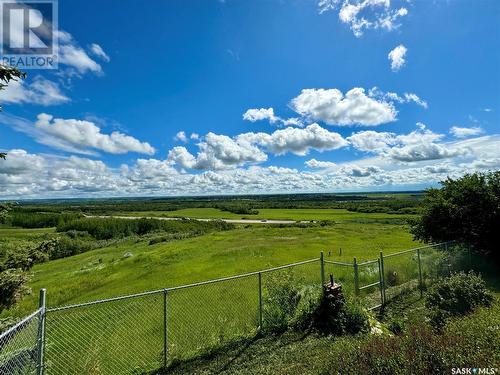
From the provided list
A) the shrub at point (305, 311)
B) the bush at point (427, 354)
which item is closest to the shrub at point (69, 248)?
the shrub at point (305, 311)

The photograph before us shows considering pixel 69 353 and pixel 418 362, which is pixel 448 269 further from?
pixel 69 353

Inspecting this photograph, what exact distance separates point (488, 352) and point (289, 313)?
5013 mm

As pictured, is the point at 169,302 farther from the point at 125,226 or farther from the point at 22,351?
the point at 125,226

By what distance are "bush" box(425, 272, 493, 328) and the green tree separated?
7.61 meters

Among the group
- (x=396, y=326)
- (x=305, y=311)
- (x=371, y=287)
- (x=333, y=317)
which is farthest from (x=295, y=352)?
(x=371, y=287)

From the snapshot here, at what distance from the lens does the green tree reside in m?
13.9

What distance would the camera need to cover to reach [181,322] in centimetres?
1167

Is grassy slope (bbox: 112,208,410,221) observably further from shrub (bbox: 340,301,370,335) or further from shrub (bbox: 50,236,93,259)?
shrub (bbox: 340,301,370,335)

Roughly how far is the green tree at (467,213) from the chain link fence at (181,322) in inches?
71.9

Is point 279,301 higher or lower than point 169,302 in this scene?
higher

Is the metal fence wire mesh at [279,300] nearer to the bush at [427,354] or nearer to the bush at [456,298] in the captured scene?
the bush at [427,354]

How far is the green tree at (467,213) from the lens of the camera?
45.7ft

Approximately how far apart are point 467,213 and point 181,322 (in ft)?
45.4

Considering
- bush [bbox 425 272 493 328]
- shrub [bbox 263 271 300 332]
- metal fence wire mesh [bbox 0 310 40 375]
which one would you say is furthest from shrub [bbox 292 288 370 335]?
metal fence wire mesh [bbox 0 310 40 375]
